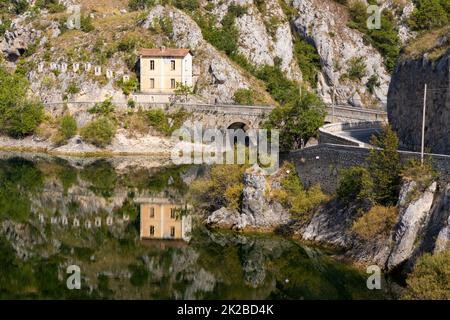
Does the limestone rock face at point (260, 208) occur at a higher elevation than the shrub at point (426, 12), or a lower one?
lower

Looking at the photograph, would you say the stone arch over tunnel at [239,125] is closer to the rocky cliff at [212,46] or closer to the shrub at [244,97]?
the shrub at [244,97]

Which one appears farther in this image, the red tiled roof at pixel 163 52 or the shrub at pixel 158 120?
the red tiled roof at pixel 163 52

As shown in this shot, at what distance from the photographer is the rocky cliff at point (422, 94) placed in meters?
40.7

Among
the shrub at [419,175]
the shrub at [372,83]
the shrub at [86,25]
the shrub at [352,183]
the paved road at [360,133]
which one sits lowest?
the shrub at [352,183]

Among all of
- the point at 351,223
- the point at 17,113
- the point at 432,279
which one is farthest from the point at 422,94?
the point at 17,113

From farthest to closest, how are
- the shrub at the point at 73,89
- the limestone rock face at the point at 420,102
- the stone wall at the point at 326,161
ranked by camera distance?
the shrub at the point at 73,89 → the stone wall at the point at 326,161 → the limestone rock face at the point at 420,102

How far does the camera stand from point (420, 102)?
45.1m

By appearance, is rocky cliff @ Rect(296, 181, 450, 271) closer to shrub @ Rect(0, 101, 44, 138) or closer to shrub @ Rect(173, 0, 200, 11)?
shrub @ Rect(0, 101, 44, 138)

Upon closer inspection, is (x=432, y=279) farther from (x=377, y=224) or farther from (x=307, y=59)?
(x=307, y=59)

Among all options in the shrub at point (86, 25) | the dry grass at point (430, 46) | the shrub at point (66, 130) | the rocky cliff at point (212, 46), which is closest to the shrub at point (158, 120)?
the rocky cliff at point (212, 46)

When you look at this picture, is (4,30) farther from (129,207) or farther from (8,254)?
(8,254)

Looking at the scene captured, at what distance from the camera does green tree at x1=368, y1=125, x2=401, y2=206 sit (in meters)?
38.6

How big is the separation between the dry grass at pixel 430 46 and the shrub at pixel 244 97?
5464cm

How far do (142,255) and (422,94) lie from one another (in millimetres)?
20895
